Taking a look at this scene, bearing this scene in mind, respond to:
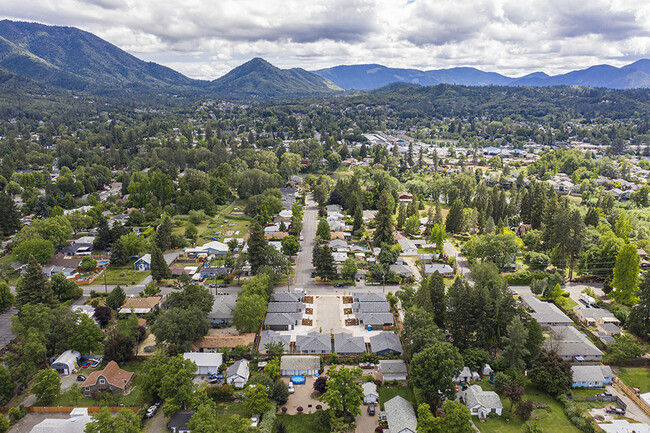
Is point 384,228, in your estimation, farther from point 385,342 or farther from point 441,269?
point 385,342

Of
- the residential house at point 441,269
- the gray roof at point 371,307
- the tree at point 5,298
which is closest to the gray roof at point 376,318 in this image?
the gray roof at point 371,307

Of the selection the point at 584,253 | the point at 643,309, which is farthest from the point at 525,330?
the point at 584,253

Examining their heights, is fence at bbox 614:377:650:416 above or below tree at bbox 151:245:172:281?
below

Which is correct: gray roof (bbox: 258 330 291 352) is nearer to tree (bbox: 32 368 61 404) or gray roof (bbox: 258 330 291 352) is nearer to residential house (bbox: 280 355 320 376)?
residential house (bbox: 280 355 320 376)

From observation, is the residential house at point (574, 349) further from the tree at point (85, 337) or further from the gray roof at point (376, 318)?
the tree at point (85, 337)

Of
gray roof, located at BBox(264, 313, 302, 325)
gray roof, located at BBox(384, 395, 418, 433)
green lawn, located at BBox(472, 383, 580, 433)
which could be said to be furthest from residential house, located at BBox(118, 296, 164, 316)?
green lawn, located at BBox(472, 383, 580, 433)

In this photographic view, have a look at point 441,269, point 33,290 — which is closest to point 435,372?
point 441,269
